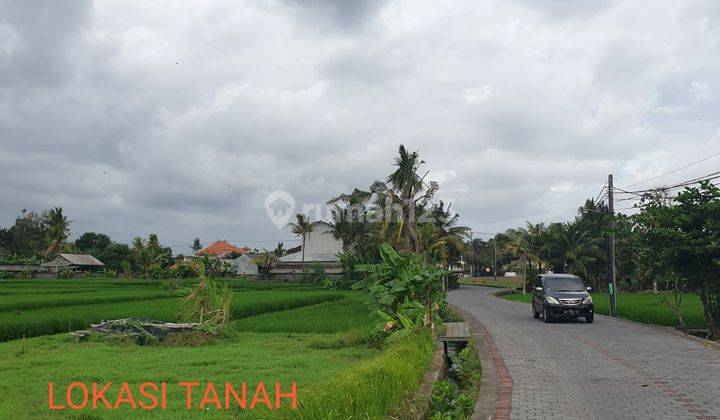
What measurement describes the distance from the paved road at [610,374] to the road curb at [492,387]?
5.1 inches

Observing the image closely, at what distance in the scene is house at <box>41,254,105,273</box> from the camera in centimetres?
8012

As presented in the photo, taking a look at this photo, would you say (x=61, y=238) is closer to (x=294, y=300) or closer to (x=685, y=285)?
(x=294, y=300)

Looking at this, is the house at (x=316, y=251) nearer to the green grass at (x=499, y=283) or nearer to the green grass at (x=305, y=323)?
the green grass at (x=499, y=283)

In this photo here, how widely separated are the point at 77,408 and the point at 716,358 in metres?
11.8

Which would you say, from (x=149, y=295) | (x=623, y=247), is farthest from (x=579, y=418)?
(x=623, y=247)

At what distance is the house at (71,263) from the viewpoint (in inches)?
3155

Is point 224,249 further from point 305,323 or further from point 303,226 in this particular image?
point 305,323

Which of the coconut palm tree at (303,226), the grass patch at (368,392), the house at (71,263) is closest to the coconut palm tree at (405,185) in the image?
the grass patch at (368,392)

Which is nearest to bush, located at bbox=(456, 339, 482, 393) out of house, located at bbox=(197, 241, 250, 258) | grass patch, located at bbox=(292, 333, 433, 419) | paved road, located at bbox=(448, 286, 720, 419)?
paved road, located at bbox=(448, 286, 720, 419)

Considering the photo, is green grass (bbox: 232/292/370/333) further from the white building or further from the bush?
the white building

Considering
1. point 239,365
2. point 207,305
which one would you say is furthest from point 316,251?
point 239,365

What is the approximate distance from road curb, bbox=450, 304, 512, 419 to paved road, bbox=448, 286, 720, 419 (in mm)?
128

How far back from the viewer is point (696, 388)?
29.5ft

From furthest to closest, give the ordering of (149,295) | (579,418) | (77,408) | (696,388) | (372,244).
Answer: (372,244) → (149,295) → (696,388) → (77,408) → (579,418)
